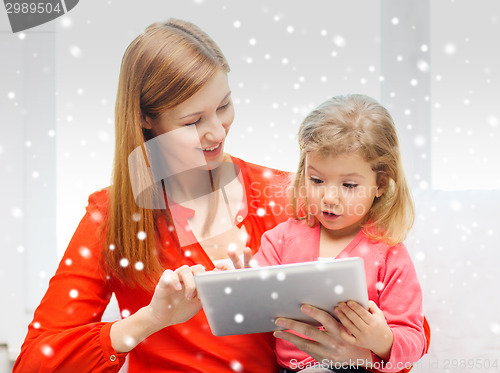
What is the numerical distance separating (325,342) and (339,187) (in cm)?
29

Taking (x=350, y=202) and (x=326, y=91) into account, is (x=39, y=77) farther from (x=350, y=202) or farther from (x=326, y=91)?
(x=350, y=202)

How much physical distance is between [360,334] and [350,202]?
0.87 ft

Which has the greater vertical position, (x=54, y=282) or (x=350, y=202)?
(x=350, y=202)

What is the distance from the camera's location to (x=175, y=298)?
948mm

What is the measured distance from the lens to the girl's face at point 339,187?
1021 millimetres

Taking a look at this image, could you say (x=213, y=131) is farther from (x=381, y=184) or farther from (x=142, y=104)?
(x=381, y=184)

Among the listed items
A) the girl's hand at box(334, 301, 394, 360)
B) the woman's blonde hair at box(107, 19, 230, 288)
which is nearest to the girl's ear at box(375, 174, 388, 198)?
the girl's hand at box(334, 301, 394, 360)

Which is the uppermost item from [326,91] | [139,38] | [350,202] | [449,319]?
[139,38]

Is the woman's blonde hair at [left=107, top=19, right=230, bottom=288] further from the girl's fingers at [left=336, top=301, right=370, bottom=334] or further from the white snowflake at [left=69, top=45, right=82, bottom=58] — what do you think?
the white snowflake at [left=69, top=45, right=82, bottom=58]

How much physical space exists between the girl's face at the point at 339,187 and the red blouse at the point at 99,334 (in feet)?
0.90

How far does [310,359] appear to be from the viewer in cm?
101

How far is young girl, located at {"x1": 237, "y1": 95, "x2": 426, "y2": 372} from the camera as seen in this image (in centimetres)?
96

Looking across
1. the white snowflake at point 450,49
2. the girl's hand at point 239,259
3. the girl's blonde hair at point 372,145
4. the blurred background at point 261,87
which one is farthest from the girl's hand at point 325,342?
the white snowflake at point 450,49

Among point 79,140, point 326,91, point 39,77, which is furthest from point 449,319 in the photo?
point 39,77
